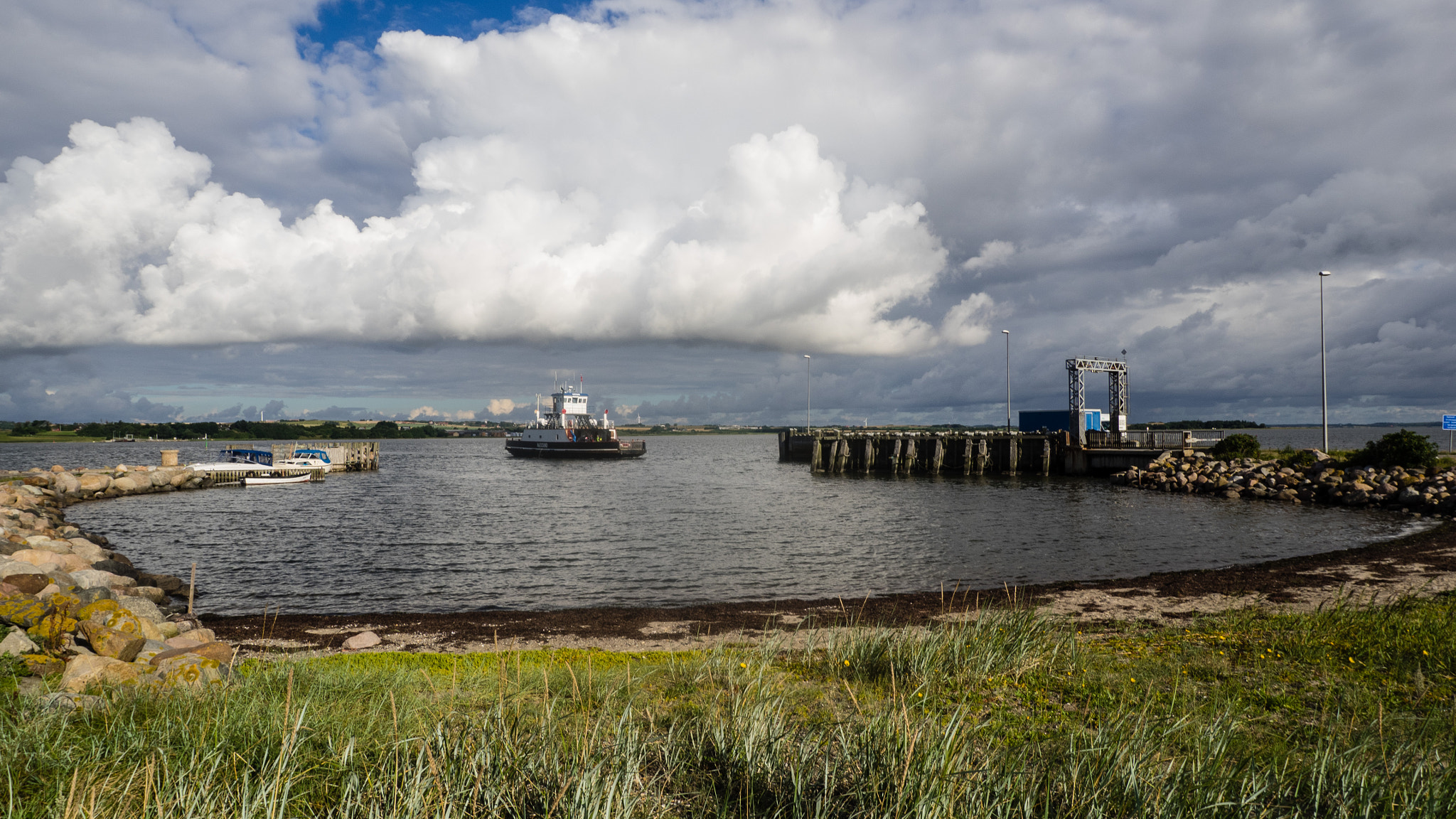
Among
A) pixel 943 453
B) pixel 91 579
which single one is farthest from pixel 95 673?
pixel 943 453

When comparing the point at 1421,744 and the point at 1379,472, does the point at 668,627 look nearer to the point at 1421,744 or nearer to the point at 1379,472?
the point at 1421,744

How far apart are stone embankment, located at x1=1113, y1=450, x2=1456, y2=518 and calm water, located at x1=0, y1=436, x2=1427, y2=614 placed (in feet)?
7.54

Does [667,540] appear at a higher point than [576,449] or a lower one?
lower

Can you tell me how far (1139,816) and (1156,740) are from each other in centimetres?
152

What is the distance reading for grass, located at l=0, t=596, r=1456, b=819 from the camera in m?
3.80

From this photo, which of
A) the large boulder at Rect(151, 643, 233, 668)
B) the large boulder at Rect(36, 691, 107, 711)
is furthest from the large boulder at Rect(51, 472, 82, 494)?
the large boulder at Rect(36, 691, 107, 711)

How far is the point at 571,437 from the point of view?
85750mm

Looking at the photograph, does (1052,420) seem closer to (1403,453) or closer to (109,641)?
(1403,453)

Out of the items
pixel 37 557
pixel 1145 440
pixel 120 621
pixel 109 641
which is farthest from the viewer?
pixel 1145 440

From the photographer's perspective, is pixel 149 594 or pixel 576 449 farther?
pixel 576 449

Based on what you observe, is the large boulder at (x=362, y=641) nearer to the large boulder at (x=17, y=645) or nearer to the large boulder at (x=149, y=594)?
the large boulder at (x=17, y=645)

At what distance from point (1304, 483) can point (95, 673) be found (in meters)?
44.6

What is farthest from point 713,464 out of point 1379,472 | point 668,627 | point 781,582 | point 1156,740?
point 1156,740

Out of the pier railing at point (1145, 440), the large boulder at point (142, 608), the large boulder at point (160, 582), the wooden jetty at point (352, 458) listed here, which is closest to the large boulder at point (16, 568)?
the large boulder at point (142, 608)
